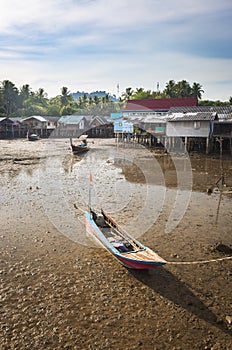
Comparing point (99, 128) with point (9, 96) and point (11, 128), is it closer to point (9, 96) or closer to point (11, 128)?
point (11, 128)

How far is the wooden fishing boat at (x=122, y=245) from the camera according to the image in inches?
262

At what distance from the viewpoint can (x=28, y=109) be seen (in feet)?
247

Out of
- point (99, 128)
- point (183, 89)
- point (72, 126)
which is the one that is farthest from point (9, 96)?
point (183, 89)

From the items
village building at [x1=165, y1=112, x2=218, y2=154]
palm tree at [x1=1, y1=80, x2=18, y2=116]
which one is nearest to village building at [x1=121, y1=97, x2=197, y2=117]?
village building at [x1=165, y1=112, x2=218, y2=154]

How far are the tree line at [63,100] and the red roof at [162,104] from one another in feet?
62.4

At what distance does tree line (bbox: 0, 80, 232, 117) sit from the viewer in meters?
63.2

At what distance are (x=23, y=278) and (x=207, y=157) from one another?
23652 mm

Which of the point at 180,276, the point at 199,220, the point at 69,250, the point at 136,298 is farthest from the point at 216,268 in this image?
the point at 69,250

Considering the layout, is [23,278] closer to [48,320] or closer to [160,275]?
[48,320]

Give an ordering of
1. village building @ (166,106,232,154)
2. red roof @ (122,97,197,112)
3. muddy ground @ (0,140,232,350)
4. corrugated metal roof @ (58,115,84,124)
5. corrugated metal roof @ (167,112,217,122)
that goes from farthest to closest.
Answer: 1. corrugated metal roof @ (58,115,84,124)
2. red roof @ (122,97,197,112)
3. village building @ (166,106,232,154)
4. corrugated metal roof @ (167,112,217,122)
5. muddy ground @ (0,140,232,350)

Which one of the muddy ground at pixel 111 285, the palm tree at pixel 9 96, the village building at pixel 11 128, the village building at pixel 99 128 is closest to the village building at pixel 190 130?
the muddy ground at pixel 111 285

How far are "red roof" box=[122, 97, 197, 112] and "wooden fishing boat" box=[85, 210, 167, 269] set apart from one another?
3759 centimetres

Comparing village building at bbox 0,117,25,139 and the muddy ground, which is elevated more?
village building at bbox 0,117,25,139

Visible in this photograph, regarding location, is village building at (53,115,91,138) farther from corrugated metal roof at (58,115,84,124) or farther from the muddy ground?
the muddy ground
